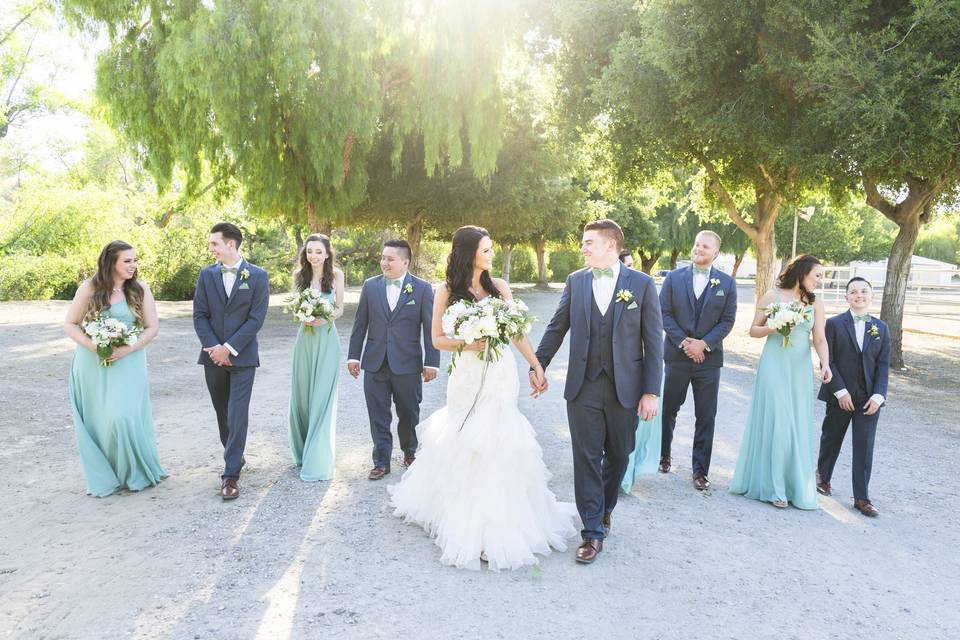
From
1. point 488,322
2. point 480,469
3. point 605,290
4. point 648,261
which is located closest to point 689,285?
point 605,290

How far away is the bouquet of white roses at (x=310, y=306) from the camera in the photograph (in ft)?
18.9

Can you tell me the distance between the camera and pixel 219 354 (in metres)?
5.22

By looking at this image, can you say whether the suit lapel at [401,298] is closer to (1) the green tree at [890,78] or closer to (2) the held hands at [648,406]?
(2) the held hands at [648,406]

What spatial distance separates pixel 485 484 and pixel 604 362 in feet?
3.65

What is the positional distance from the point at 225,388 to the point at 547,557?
311 centimetres

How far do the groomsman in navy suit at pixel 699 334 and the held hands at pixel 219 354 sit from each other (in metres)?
3.76

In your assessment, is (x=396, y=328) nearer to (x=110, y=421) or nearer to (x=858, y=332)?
(x=110, y=421)

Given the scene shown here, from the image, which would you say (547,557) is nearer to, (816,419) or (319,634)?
(319,634)

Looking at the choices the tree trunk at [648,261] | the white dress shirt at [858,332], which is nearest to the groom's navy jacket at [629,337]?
the white dress shirt at [858,332]

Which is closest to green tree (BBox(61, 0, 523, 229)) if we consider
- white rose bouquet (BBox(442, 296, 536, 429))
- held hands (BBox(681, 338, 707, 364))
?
held hands (BBox(681, 338, 707, 364))

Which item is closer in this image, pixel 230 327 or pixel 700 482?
pixel 230 327

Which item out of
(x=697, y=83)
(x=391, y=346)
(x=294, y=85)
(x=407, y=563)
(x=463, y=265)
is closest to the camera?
A: (x=407, y=563)

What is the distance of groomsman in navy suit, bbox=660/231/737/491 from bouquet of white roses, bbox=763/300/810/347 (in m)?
0.36

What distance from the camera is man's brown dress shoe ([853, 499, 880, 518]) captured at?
16.8ft
